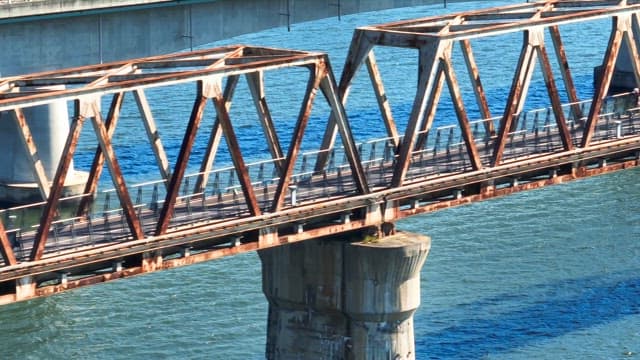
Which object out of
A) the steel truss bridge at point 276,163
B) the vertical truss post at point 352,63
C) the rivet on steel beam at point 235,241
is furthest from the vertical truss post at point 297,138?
the vertical truss post at point 352,63

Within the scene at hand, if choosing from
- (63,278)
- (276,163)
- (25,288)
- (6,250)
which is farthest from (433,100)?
(6,250)

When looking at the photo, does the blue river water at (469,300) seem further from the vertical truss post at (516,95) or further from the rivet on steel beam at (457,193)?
the vertical truss post at (516,95)

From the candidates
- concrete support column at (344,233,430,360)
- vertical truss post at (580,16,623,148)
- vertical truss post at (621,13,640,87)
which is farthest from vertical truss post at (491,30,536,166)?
concrete support column at (344,233,430,360)

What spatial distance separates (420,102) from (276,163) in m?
4.85

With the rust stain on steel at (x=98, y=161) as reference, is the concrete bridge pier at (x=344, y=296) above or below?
below

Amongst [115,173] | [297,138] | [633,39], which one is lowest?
[115,173]

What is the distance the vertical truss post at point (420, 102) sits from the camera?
60.2 meters

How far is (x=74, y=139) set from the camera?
52031 mm

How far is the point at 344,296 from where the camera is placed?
59.6 metres

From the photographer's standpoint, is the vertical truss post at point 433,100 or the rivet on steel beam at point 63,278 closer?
the rivet on steel beam at point 63,278

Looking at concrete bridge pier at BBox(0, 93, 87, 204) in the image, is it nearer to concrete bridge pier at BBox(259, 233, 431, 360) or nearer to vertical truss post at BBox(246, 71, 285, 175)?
concrete bridge pier at BBox(259, 233, 431, 360)

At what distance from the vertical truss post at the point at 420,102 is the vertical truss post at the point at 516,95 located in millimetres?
3581

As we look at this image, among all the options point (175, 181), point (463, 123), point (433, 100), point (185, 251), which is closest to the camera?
point (175, 181)

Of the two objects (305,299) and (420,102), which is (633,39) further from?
(305,299)
